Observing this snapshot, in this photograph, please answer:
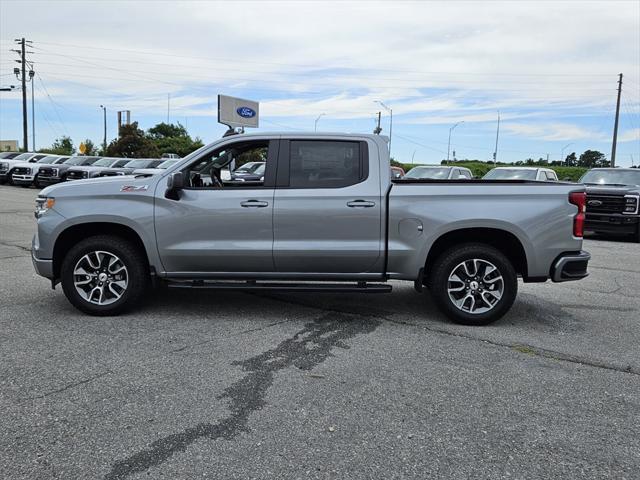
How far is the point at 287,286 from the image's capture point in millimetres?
5746

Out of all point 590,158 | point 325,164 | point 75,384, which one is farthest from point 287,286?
point 590,158

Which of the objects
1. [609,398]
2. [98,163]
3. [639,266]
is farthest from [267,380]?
[98,163]

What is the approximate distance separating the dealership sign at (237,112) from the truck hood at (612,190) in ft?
106

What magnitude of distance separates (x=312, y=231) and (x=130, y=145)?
57772mm

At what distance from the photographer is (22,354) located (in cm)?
470

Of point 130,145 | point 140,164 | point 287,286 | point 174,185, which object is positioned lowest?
point 287,286

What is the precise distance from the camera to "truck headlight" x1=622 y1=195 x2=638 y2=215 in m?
Answer: 13.7

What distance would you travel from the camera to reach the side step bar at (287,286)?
5.73m

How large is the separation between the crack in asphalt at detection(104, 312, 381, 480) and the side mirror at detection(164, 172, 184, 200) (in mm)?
1867

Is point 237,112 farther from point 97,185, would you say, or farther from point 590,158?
point 590,158

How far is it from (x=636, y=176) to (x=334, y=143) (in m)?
12.6

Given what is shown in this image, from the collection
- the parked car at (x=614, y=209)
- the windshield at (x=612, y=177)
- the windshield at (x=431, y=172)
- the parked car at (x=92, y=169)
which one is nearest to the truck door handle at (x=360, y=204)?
the parked car at (x=614, y=209)

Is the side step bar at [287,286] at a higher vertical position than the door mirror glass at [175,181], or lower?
lower

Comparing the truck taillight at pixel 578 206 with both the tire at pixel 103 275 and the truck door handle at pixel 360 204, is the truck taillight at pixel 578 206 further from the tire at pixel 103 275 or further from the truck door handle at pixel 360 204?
the tire at pixel 103 275
